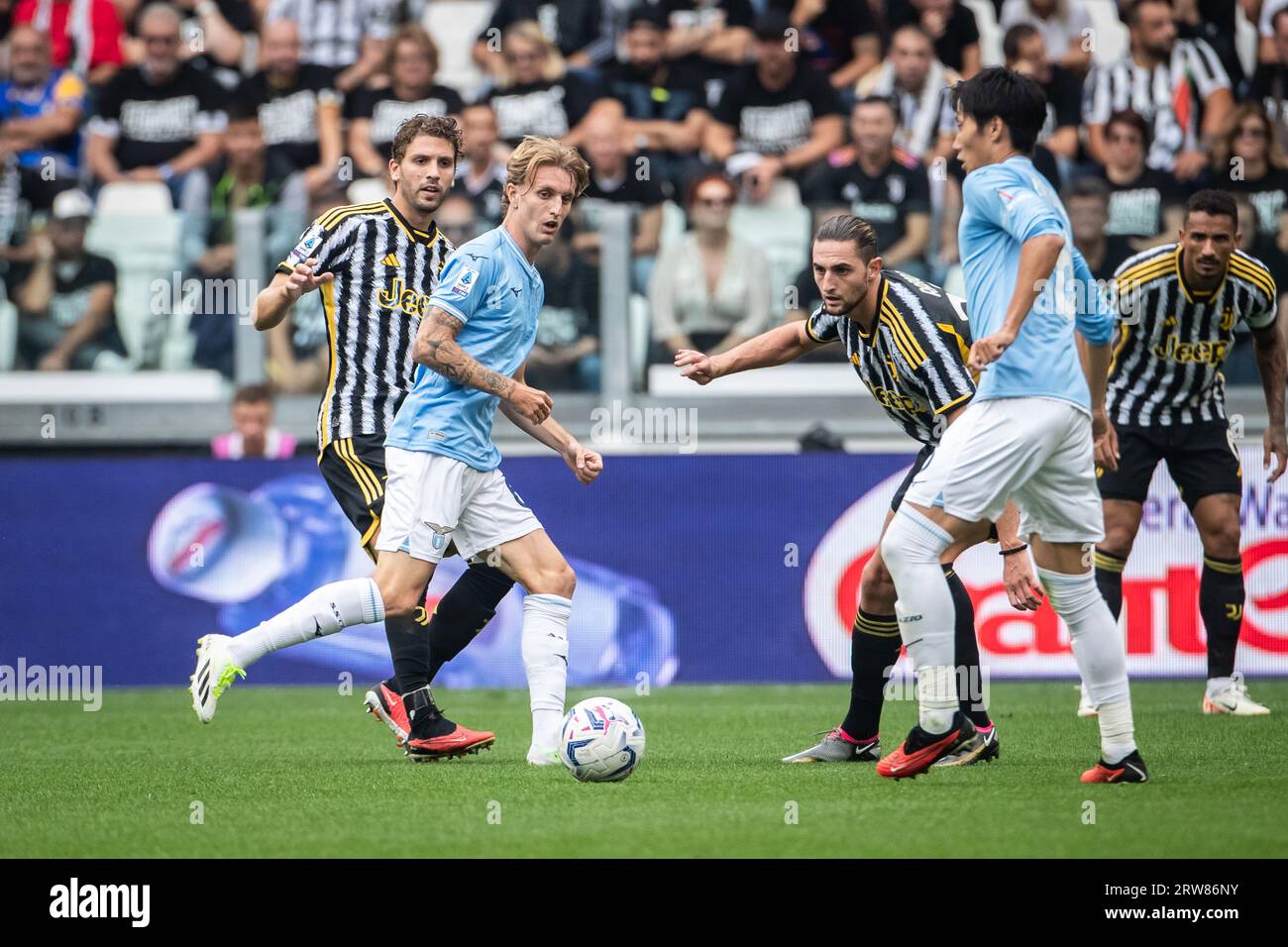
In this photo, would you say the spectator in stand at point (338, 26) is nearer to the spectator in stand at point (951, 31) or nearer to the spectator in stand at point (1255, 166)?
the spectator in stand at point (951, 31)

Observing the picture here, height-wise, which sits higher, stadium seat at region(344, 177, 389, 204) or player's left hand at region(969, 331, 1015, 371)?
stadium seat at region(344, 177, 389, 204)

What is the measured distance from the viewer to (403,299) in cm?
729

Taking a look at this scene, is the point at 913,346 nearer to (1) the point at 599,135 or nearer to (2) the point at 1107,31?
(1) the point at 599,135

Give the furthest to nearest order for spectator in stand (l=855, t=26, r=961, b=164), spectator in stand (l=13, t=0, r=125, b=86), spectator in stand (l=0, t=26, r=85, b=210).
Answer: spectator in stand (l=13, t=0, r=125, b=86), spectator in stand (l=0, t=26, r=85, b=210), spectator in stand (l=855, t=26, r=961, b=164)

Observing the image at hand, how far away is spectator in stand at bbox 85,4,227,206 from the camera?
1434 cm

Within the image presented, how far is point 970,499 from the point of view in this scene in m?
5.65

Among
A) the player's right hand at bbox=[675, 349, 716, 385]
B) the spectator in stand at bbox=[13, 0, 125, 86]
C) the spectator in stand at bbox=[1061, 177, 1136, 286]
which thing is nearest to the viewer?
the player's right hand at bbox=[675, 349, 716, 385]

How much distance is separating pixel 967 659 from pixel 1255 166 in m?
6.61

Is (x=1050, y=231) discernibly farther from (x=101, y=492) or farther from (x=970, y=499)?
(x=101, y=492)

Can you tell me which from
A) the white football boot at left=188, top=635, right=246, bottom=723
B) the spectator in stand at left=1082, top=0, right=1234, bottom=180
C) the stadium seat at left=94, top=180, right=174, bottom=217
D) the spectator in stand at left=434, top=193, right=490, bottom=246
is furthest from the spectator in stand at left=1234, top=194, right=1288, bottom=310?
the stadium seat at left=94, top=180, right=174, bottom=217

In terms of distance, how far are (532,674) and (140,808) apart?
1.58 metres

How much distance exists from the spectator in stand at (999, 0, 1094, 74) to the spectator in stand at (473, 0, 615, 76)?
330cm

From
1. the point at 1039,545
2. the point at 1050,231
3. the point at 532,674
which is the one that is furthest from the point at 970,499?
the point at 532,674

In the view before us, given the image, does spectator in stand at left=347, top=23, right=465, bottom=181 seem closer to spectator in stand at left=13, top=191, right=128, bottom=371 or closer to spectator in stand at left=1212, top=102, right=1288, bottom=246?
spectator in stand at left=13, top=191, right=128, bottom=371
